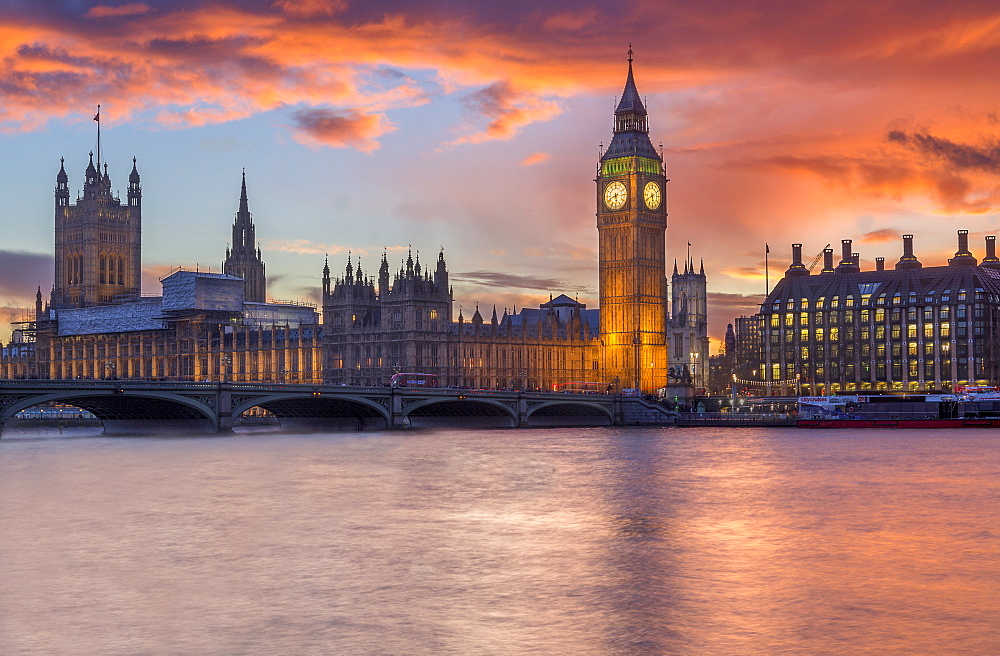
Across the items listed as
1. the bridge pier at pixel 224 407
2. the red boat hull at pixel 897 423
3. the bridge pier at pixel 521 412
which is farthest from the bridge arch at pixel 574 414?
the bridge pier at pixel 224 407

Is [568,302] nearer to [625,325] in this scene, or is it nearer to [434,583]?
[625,325]

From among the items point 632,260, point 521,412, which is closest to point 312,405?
point 521,412

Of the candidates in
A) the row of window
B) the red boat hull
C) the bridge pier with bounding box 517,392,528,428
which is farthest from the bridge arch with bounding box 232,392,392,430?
the row of window

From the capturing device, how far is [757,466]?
64.5 meters

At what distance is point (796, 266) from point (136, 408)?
336ft

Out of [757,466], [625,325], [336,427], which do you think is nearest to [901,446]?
[757,466]

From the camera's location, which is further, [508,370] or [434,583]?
[508,370]

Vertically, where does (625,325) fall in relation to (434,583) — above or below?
above

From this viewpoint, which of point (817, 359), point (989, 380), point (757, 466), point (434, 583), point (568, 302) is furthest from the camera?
point (568, 302)

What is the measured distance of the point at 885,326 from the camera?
15325cm

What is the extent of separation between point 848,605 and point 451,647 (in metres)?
8.90

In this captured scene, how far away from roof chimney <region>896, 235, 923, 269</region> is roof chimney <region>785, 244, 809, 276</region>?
13.5m

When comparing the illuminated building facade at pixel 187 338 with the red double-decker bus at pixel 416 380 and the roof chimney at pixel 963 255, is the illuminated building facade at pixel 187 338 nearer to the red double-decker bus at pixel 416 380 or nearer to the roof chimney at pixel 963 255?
the red double-decker bus at pixel 416 380

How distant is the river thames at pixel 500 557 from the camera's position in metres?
22.9
